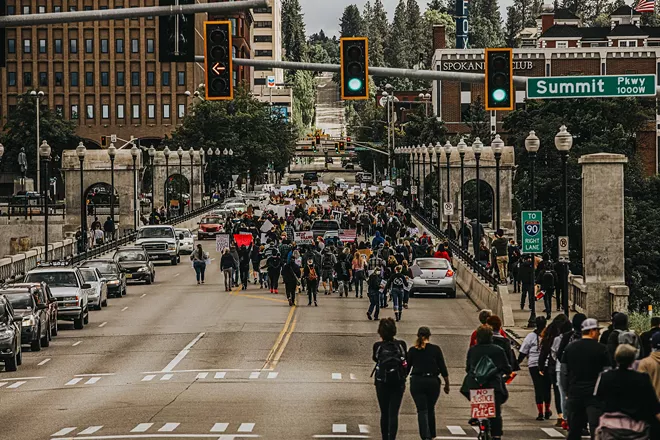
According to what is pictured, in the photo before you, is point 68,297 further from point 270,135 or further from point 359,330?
point 270,135

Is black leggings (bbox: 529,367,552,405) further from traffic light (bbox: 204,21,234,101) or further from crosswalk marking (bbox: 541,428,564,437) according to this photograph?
traffic light (bbox: 204,21,234,101)

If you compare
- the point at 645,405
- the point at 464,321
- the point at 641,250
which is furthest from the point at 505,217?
the point at 645,405

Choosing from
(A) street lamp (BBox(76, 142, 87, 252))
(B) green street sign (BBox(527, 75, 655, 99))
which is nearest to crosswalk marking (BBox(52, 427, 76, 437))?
(B) green street sign (BBox(527, 75, 655, 99))

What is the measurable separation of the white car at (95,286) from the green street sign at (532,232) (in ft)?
43.4

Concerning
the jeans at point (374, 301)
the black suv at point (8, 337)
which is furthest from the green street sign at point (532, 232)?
the black suv at point (8, 337)

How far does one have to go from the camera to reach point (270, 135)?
13525cm

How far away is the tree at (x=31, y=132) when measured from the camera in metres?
140

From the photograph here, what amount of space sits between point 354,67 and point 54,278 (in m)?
17.5

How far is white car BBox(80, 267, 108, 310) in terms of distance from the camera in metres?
42.4

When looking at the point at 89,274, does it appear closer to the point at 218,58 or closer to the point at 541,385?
the point at 218,58

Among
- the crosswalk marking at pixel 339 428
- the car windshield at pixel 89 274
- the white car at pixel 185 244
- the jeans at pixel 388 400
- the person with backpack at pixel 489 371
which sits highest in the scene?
the person with backpack at pixel 489 371

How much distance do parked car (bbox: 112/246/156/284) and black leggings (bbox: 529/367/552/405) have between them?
3273cm

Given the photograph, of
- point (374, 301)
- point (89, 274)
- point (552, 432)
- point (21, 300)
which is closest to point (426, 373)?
point (552, 432)

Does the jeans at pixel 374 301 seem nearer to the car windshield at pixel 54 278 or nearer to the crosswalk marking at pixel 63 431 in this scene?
the car windshield at pixel 54 278
